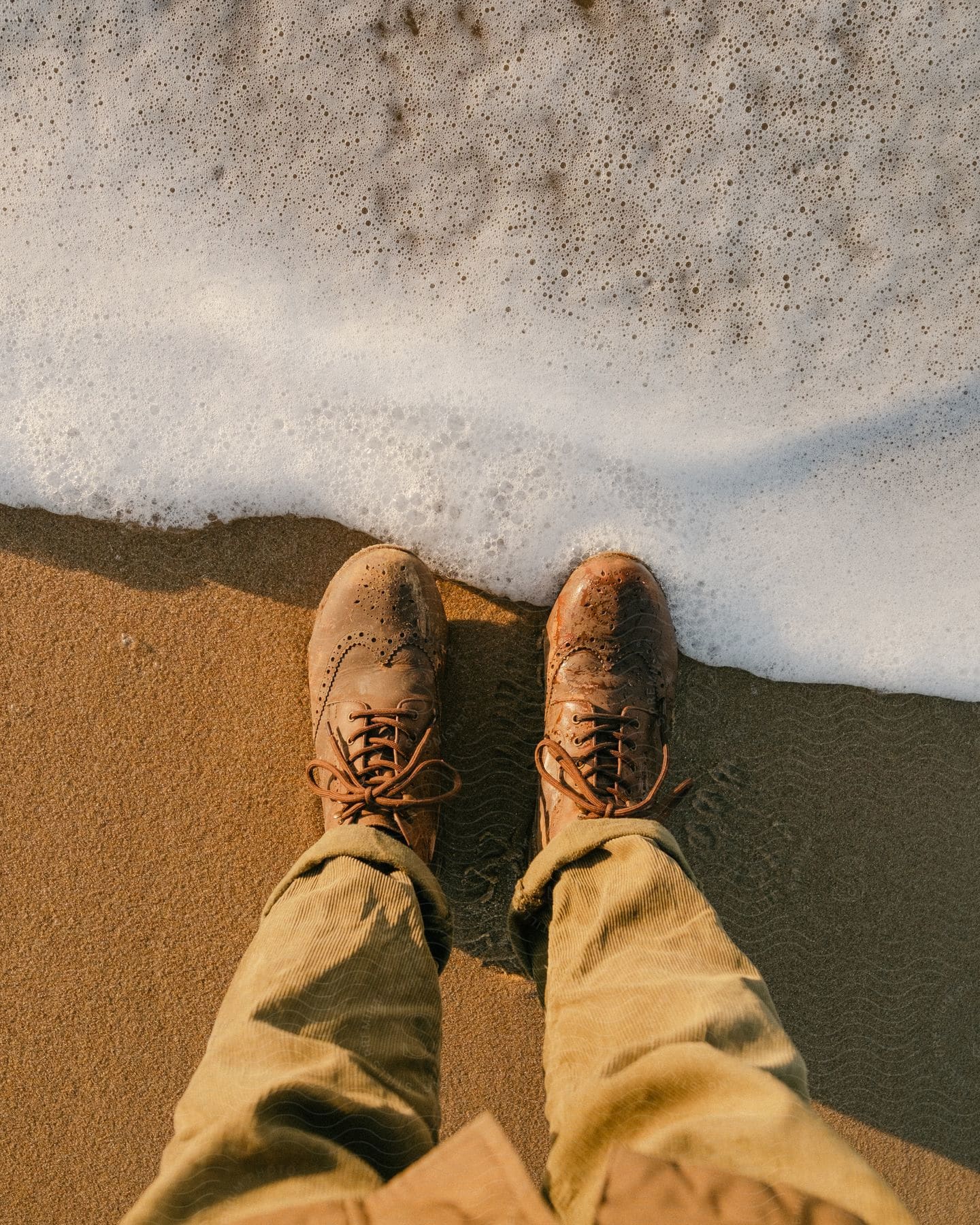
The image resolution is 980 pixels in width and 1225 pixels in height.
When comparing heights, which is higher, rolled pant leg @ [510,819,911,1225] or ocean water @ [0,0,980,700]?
ocean water @ [0,0,980,700]

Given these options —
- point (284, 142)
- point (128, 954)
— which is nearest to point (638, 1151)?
point (128, 954)

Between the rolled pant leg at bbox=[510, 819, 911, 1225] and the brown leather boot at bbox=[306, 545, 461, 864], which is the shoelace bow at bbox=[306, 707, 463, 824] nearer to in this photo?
the brown leather boot at bbox=[306, 545, 461, 864]

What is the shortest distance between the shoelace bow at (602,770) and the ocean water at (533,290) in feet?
0.79

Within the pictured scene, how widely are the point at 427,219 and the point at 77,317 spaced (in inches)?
28.9

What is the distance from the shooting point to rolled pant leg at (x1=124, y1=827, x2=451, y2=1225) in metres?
0.79

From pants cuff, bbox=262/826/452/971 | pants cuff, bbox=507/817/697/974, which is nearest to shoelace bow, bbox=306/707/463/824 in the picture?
pants cuff, bbox=262/826/452/971

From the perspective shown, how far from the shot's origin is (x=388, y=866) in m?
1.23

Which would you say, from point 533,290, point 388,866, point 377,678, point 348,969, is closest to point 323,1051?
point 348,969

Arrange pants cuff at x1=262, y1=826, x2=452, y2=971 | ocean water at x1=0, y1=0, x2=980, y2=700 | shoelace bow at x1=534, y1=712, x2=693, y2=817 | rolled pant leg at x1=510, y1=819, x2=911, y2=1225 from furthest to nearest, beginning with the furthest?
1. ocean water at x1=0, y1=0, x2=980, y2=700
2. shoelace bow at x1=534, y1=712, x2=693, y2=817
3. pants cuff at x1=262, y1=826, x2=452, y2=971
4. rolled pant leg at x1=510, y1=819, x2=911, y2=1225

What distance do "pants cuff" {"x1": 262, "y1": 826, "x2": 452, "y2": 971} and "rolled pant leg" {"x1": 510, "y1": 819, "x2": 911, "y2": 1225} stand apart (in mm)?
125

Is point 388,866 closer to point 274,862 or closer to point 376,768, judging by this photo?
point 376,768

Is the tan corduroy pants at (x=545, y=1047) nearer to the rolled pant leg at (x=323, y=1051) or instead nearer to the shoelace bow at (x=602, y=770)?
the rolled pant leg at (x=323, y=1051)

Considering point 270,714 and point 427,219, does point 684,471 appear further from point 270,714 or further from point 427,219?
point 270,714

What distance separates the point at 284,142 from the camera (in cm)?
164
